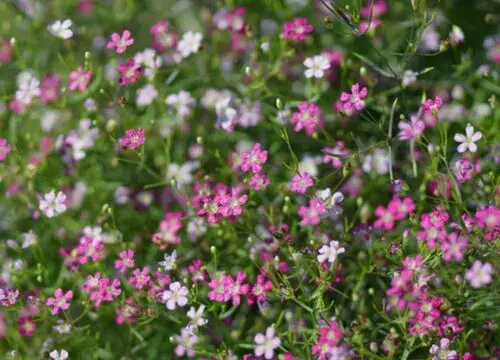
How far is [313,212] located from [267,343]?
39cm

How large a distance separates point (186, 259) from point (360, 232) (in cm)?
61

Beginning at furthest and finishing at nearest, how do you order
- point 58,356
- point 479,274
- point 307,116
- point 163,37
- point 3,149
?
1. point 163,37
2. point 3,149
3. point 307,116
4. point 58,356
5. point 479,274

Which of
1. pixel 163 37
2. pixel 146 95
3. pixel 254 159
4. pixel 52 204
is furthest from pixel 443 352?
pixel 163 37

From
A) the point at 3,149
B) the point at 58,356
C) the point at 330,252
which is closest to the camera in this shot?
the point at 330,252

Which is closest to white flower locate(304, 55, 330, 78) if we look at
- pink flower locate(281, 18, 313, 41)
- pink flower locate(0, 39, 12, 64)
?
pink flower locate(281, 18, 313, 41)

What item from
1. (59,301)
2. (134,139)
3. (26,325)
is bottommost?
(26,325)

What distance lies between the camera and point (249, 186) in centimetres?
245

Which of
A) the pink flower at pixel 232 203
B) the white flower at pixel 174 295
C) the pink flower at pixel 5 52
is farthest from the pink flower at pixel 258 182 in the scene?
the pink flower at pixel 5 52

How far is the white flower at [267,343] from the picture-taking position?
2.20 metres

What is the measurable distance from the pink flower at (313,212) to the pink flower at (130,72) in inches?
28.3

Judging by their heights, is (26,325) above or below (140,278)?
below

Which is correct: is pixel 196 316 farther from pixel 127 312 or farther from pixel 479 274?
pixel 479 274

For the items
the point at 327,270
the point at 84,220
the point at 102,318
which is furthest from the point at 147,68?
the point at 327,270

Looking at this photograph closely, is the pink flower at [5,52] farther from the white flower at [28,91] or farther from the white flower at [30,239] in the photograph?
the white flower at [30,239]
